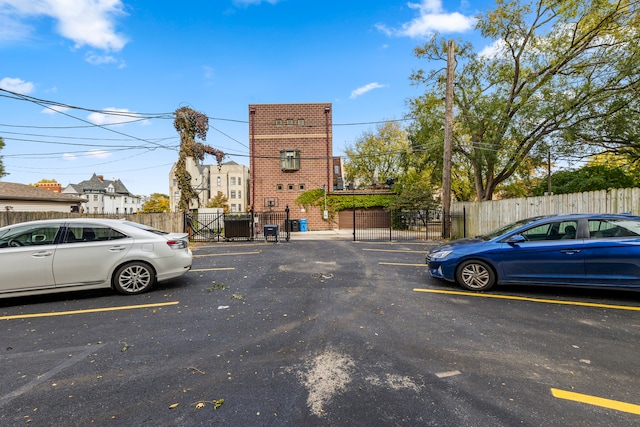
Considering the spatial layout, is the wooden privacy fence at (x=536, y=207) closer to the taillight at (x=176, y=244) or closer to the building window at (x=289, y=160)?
the taillight at (x=176, y=244)

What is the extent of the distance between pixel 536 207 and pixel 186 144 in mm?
16808

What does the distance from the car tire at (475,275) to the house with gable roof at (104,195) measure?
59.0 metres

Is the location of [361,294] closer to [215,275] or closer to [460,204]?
[215,275]

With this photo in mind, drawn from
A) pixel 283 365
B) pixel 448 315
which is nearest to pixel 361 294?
pixel 448 315

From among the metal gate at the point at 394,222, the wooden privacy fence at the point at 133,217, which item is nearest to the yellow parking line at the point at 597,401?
the wooden privacy fence at the point at 133,217

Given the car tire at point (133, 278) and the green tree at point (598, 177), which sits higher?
the green tree at point (598, 177)

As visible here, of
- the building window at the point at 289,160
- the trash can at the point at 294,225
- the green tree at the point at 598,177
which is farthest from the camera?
the building window at the point at 289,160

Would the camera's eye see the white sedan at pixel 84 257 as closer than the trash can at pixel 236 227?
Yes

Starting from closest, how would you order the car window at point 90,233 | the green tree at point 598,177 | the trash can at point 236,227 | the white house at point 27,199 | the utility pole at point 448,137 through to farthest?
1. the car window at point 90,233
2. the utility pole at point 448,137
3. the trash can at point 236,227
4. the green tree at point 598,177
5. the white house at point 27,199

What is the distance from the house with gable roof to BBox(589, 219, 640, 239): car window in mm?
60693

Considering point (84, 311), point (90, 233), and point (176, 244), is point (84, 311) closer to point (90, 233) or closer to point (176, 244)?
point (90, 233)

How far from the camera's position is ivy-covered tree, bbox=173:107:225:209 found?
1638 centimetres

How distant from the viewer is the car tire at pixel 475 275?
549 cm

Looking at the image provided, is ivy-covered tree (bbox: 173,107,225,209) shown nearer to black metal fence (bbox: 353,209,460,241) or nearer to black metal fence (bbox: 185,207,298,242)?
black metal fence (bbox: 185,207,298,242)
